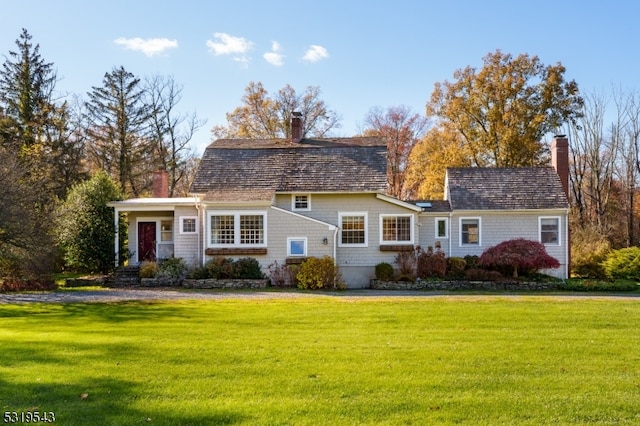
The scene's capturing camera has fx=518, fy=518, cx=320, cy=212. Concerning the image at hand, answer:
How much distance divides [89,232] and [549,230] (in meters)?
20.6

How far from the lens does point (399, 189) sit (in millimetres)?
42438

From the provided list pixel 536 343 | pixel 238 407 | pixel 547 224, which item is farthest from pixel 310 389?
pixel 547 224

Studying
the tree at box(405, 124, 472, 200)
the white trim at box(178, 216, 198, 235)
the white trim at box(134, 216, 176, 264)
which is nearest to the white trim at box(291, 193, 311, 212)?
the white trim at box(178, 216, 198, 235)

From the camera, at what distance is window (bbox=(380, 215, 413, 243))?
875 inches

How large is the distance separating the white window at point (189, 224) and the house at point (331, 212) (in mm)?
43

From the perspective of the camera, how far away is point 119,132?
3612cm

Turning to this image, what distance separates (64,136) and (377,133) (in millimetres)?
23261

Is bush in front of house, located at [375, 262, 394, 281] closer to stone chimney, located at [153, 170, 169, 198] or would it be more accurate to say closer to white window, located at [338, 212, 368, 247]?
white window, located at [338, 212, 368, 247]

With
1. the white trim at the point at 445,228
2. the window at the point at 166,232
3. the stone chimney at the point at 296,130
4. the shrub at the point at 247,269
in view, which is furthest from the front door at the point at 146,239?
the white trim at the point at 445,228

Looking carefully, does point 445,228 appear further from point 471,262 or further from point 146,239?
point 146,239

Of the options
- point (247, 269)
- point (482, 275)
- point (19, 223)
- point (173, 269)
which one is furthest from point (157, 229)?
point (482, 275)

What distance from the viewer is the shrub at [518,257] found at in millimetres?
20797

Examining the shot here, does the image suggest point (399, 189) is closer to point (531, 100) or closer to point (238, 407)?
point (531, 100)

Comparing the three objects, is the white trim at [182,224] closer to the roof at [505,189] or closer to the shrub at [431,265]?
the shrub at [431,265]
